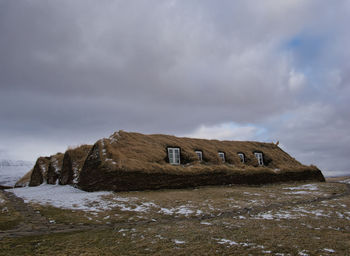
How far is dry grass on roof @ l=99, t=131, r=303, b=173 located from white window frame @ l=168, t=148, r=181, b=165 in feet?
1.34

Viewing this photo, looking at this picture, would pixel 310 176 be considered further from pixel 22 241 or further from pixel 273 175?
pixel 22 241

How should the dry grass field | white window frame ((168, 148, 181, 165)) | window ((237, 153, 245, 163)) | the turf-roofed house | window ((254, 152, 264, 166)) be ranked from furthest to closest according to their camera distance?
window ((254, 152, 264, 166)) < window ((237, 153, 245, 163)) < white window frame ((168, 148, 181, 165)) < the turf-roofed house < the dry grass field

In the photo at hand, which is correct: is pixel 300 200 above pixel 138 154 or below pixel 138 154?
below

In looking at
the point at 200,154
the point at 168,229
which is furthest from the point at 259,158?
the point at 168,229

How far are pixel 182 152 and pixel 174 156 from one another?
90 centimetres

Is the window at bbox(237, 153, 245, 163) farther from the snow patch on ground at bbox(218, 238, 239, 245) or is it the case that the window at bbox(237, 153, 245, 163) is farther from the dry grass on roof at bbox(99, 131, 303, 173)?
the snow patch on ground at bbox(218, 238, 239, 245)

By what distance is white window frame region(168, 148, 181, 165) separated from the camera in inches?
898

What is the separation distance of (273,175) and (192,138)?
9.54 meters

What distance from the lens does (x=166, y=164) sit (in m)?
20.4

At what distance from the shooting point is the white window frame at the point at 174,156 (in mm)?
22797

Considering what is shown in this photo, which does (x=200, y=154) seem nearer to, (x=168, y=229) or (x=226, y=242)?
(x=168, y=229)

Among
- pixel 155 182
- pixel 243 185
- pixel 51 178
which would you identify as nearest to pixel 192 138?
pixel 243 185

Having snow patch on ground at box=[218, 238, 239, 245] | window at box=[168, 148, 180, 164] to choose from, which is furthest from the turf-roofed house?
snow patch on ground at box=[218, 238, 239, 245]

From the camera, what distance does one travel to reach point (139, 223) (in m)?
8.60
